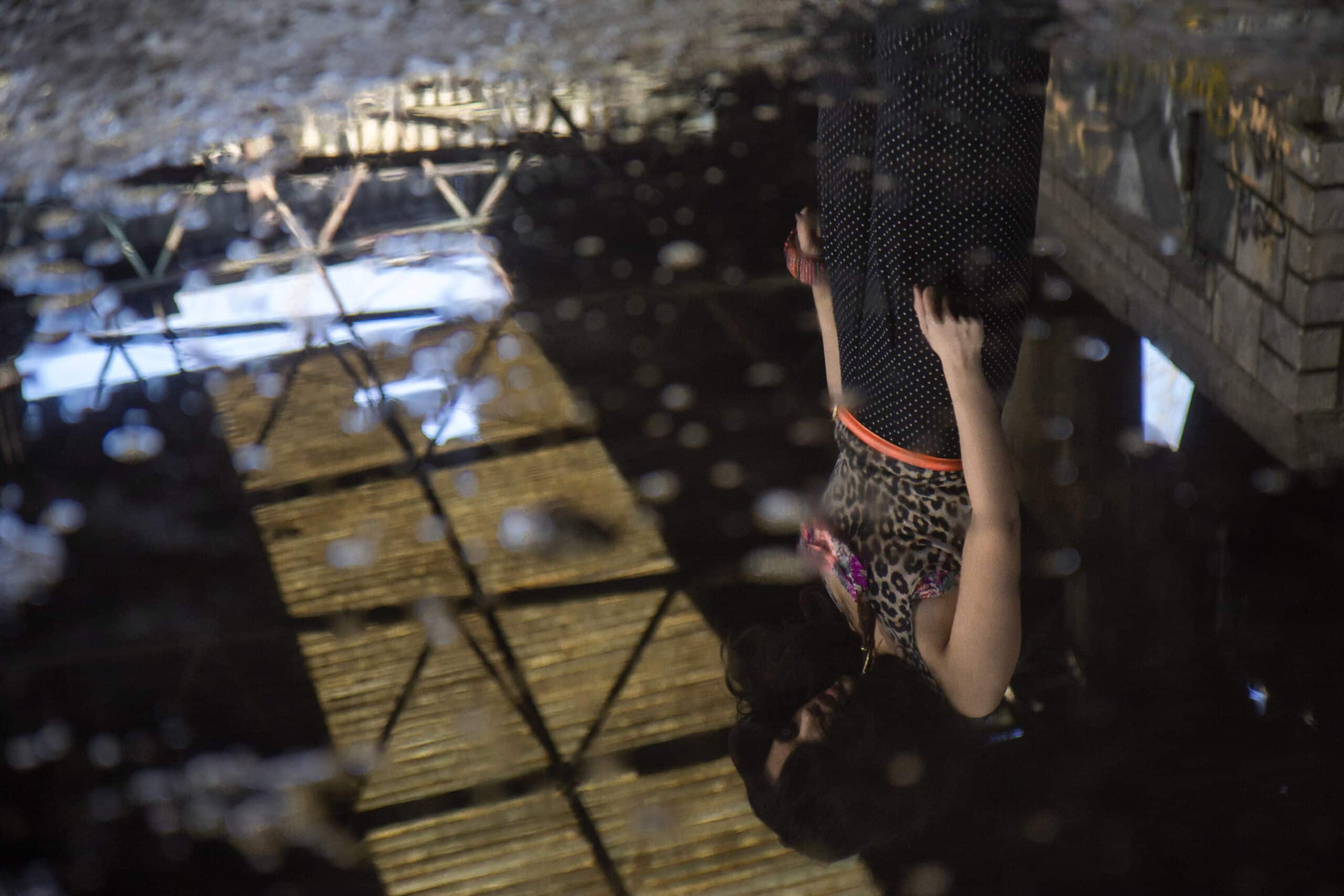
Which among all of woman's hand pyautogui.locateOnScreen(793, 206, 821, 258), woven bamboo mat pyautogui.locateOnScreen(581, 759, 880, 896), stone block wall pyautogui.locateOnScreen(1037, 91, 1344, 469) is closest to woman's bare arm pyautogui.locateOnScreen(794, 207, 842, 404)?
woman's hand pyautogui.locateOnScreen(793, 206, 821, 258)

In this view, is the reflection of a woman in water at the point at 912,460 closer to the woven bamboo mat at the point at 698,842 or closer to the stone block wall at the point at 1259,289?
the woven bamboo mat at the point at 698,842

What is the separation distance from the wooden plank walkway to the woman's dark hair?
2cm

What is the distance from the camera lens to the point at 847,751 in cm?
92

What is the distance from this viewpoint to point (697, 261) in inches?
68.2

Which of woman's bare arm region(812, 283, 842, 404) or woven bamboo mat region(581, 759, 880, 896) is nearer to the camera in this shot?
woven bamboo mat region(581, 759, 880, 896)

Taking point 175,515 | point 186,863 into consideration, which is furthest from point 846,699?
point 175,515

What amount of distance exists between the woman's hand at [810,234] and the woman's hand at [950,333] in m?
0.23

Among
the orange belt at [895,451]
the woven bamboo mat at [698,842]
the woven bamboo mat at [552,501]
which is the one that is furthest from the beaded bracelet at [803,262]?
the woven bamboo mat at [698,842]

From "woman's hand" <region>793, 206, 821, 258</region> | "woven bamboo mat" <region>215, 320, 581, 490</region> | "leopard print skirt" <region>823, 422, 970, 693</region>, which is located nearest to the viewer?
"leopard print skirt" <region>823, 422, 970, 693</region>

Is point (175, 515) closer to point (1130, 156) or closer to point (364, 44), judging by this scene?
point (364, 44)

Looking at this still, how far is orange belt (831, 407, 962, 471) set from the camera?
37.6 inches

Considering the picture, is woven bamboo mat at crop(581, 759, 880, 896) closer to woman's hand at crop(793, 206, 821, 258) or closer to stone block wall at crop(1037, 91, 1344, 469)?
woman's hand at crop(793, 206, 821, 258)

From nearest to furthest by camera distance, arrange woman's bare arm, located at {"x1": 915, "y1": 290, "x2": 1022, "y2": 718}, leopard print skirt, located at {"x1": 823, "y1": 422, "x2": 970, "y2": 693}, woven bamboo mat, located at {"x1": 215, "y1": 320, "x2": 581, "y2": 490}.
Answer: woman's bare arm, located at {"x1": 915, "y1": 290, "x2": 1022, "y2": 718} → leopard print skirt, located at {"x1": 823, "y1": 422, "x2": 970, "y2": 693} → woven bamboo mat, located at {"x1": 215, "y1": 320, "x2": 581, "y2": 490}

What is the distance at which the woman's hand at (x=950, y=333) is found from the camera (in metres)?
0.85
